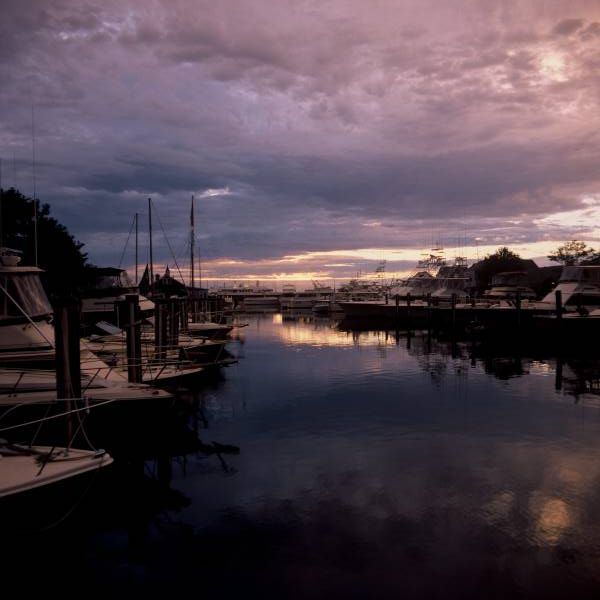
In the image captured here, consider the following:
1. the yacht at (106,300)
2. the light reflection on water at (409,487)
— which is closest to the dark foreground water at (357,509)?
the light reflection on water at (409,487)

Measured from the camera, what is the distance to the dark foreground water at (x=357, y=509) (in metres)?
9.06

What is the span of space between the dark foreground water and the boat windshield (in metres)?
5.89

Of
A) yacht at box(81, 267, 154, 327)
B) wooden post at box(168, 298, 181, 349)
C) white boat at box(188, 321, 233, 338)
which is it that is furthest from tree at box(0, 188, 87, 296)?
wooden post at box(168, 298, 181, 349)

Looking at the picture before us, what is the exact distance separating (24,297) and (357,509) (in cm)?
1116

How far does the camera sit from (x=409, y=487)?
12.8m

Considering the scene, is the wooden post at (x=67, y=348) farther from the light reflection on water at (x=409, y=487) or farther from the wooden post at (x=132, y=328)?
the wooden post at (x=132, y=328)

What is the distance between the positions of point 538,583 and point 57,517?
28.5ft

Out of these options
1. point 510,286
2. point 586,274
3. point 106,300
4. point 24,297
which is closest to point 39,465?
point 24,297

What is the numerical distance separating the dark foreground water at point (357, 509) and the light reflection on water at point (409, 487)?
42mm

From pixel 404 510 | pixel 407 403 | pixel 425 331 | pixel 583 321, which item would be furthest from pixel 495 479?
pixel 425 331

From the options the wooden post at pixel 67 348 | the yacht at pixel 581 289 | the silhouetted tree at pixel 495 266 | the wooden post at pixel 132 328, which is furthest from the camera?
the silhouetted tree at pixel 495 266

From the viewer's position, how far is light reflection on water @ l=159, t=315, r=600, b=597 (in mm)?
9227

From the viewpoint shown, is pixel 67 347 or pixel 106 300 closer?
pixel 67 347

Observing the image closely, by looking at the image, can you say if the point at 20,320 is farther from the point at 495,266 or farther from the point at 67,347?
the point at 495,266
